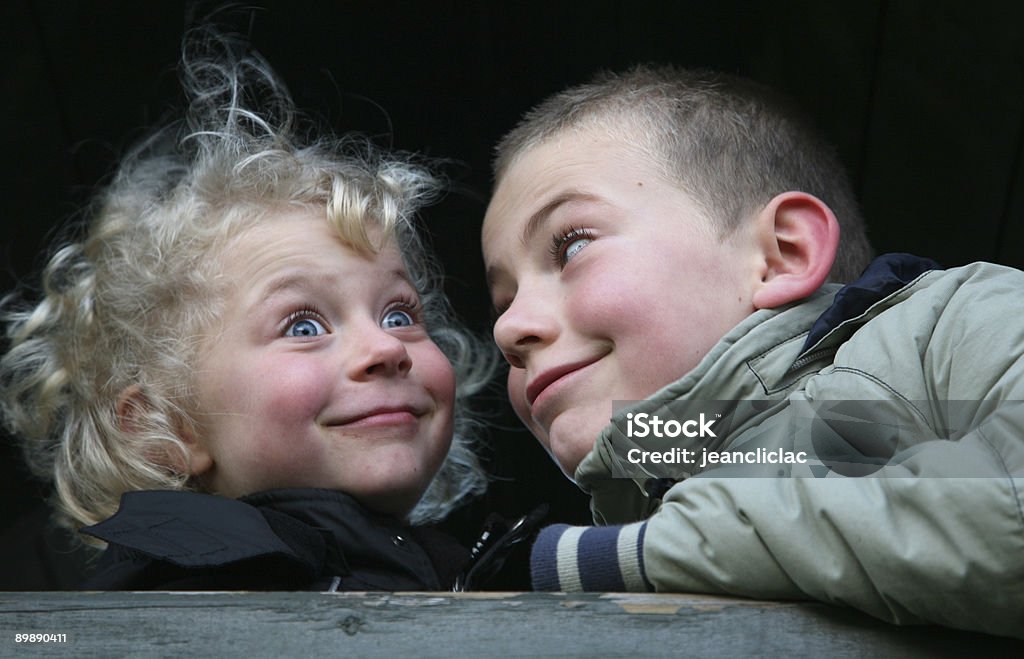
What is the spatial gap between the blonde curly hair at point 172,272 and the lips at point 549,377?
50 cm

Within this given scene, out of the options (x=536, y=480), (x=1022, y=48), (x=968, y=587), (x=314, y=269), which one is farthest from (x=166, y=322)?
(x=1022, y=48)

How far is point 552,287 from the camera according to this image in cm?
168

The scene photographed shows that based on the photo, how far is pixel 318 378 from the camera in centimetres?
182

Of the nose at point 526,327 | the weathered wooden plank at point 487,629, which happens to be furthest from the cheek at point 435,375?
the weathered wooden plank at point 487,629

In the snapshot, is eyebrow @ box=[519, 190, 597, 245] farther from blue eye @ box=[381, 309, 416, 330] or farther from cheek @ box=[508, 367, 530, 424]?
blue eye @ box=[381, 309, 416, 330]

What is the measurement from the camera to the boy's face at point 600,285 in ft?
5.14

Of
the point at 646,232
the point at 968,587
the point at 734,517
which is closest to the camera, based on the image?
the point at 968,587

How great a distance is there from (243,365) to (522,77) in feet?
2.97

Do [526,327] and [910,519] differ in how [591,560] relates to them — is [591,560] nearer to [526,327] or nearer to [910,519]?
[910,519]

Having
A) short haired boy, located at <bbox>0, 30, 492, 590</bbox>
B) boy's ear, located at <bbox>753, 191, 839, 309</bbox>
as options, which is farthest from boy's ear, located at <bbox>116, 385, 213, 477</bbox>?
boy's ear, located at <bbox>753, 191, 839, 309</bbox>

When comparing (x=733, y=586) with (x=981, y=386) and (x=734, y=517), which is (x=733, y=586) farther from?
(x=981, y=386)

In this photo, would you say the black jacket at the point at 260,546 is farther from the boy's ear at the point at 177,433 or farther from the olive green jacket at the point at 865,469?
the olive green jacket at the point at 865,469

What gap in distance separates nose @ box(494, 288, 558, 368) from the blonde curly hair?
1.39ft

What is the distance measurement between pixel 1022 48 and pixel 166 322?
5.15ft
